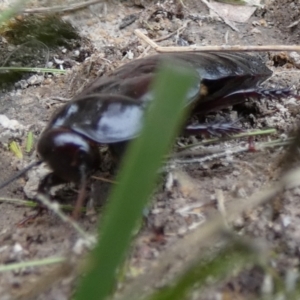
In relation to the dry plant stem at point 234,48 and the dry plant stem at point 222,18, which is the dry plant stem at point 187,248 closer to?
the dry plant stem at point 234,48

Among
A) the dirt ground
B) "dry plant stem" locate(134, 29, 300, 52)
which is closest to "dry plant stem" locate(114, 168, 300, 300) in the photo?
the dirt ground

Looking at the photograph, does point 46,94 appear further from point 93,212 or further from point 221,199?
point 221,199

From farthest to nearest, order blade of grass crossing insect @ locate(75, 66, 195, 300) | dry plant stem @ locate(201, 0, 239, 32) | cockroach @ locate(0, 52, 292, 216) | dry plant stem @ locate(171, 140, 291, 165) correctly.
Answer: dry plant stem @ locate(201, 0, 239, 32), dry plant stem @ locate(171, 140, 291, 165), cockroach @ locate(0, 52, 292, 216), blade of grass crossing insect @ locate(75, 66, 195, 300)

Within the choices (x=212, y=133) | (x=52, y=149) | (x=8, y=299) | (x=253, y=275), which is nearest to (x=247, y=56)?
(x=212, y=133)

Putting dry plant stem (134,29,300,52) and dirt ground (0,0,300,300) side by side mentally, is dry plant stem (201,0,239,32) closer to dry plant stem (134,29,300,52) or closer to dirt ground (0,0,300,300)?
dirt ground (0,0,300,300)

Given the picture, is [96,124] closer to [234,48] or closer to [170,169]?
[170,169]
